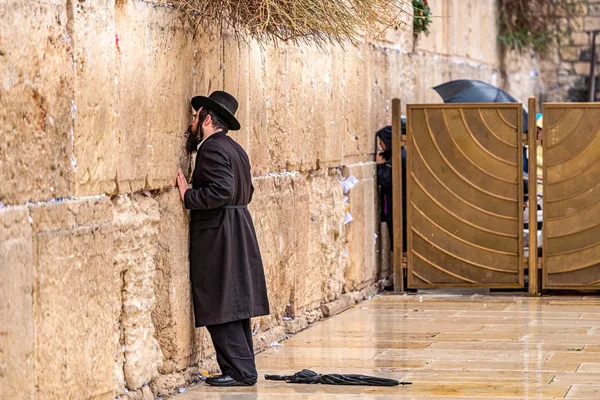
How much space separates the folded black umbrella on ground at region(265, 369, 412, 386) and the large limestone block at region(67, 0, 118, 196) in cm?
152

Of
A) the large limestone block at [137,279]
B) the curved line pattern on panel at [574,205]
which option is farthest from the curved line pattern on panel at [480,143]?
the large limestone block at [137,279]

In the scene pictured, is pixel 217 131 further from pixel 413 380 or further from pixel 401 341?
pixel 401 341

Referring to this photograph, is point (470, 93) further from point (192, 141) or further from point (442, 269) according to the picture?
point (192, 141)

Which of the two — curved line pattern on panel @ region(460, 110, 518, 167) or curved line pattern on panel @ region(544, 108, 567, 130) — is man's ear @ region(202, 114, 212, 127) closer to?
curved line pattern on panel @ region(460, 110, 518, 167)

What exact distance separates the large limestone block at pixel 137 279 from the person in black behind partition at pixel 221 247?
0.31 metres

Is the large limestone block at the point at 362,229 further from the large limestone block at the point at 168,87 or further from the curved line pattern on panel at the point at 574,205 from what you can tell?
the large limestone block at the point at 168,87

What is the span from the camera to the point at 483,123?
31.1 ft

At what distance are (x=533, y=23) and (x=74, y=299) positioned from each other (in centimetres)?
1315

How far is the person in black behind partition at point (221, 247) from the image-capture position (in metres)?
5.98

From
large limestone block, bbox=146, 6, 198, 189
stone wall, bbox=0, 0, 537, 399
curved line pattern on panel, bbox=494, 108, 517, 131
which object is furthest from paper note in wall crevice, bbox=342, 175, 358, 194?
large limestone block, bbox=146, 6, 198, 189

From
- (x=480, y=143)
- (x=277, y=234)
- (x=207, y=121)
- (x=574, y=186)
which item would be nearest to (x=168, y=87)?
(x=207, y=121)

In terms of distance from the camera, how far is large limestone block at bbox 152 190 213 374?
5.87 meters

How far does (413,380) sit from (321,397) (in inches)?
24.6

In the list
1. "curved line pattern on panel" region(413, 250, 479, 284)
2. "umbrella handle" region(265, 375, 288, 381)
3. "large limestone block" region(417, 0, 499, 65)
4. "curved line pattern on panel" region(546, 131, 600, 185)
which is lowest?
"umbrella handle" region(265, 375, 288, 381)
